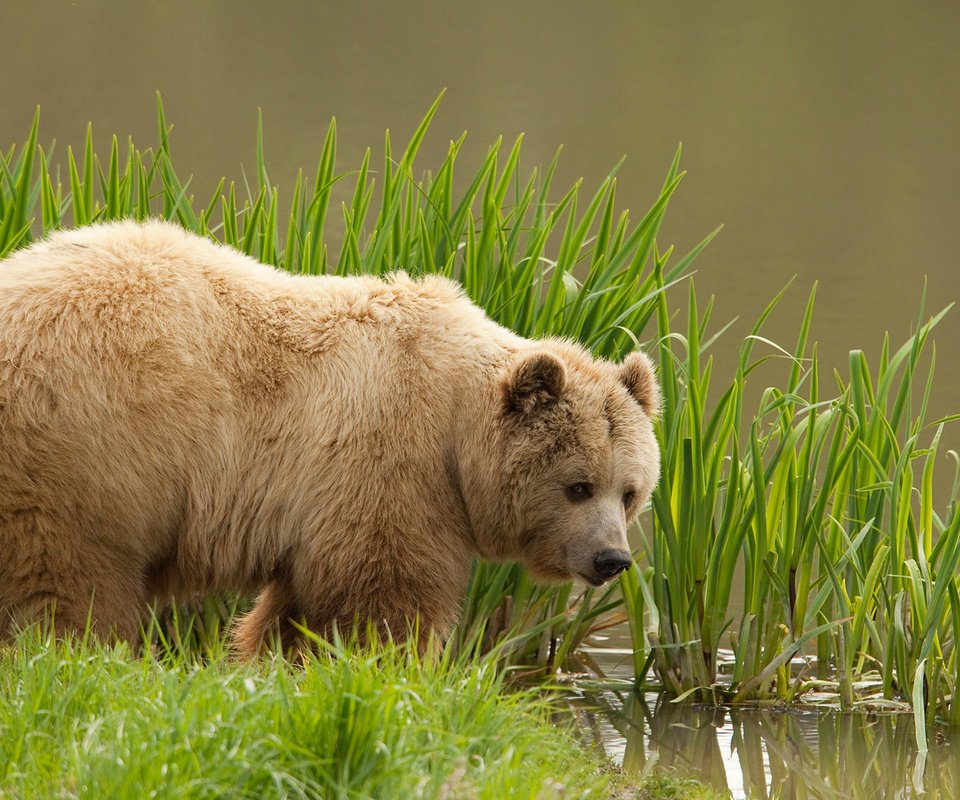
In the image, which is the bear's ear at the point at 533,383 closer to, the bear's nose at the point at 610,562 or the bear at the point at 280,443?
the bear at the point at 280,443

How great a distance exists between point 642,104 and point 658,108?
396 mm

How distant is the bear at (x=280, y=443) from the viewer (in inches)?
163

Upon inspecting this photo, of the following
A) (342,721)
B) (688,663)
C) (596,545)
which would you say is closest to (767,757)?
(688,663)

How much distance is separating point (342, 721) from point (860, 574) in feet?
10.2

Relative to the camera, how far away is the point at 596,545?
456cm

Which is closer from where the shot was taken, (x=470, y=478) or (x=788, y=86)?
(x=470, y=478)

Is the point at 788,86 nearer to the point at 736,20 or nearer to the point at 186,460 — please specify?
the point at 736,20

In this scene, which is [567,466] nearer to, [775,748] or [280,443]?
[280,443]

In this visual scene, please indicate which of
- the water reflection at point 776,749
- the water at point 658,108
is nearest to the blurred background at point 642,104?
the water at point 658,108

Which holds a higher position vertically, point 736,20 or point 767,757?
point 736,20

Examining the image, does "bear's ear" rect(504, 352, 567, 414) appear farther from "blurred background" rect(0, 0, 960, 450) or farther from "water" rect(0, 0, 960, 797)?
"blurred background" rect(0, 0, 960, 450)

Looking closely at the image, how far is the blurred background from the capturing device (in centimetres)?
1473

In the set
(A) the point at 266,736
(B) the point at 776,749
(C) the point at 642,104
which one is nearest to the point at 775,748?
(B) the point at 776,749

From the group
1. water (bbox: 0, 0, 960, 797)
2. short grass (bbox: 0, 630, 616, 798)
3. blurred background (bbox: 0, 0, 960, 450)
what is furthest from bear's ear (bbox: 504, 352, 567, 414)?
blurred background (bbox: 0, 0, 960, 450)
